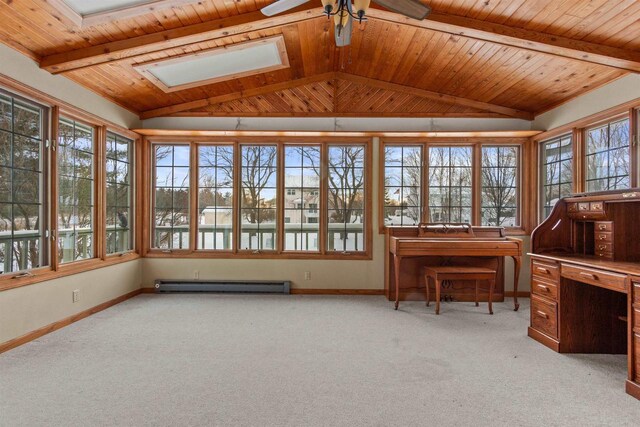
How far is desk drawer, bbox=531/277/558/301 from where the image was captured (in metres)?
3.05

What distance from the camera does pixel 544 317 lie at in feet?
10.3

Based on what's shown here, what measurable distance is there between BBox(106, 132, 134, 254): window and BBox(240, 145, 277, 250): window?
1.53 metres

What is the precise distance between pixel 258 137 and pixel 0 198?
9.71 ft

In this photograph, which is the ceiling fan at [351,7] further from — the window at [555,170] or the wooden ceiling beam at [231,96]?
the window at [555,170]

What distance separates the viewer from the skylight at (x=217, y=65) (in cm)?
380

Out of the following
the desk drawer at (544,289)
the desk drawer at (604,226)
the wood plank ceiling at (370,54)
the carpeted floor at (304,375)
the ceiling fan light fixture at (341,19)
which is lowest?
the carpeted floor at (304,375)

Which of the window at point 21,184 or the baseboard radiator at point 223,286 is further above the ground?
the window at point 21,184

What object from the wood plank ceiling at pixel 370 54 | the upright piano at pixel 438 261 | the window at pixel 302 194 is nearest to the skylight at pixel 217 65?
the wood plank ceiling at pixel 370 54

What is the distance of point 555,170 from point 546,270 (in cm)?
211

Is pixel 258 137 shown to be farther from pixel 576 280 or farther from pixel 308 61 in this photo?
pixel 576 280

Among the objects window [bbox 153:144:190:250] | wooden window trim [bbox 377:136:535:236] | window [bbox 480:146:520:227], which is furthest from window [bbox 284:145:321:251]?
window [bbox 480:146:520:227]

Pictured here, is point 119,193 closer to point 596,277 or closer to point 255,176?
point 255,176

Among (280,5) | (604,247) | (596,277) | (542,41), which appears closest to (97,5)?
(280,5)

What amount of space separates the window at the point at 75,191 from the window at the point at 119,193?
1.05 feet
